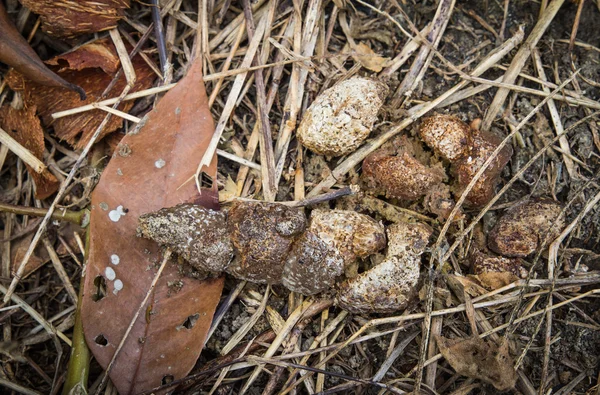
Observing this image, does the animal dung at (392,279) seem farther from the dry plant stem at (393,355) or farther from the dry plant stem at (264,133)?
the dry plant stem at (264,133)

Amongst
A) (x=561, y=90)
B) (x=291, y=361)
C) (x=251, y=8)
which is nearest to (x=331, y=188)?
(x=291, y=361)

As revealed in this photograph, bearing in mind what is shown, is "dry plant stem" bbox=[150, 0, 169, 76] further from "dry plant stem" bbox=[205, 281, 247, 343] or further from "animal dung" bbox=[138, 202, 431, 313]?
"dry plant stem" bbox=[205, 281, 247, 343]

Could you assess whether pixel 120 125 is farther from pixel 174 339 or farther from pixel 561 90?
pixel 561 90

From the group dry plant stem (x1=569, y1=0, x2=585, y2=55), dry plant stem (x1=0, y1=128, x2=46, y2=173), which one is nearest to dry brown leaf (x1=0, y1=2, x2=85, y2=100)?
dry plant stem (x1=0, y1=128, x2=46, y2=173)

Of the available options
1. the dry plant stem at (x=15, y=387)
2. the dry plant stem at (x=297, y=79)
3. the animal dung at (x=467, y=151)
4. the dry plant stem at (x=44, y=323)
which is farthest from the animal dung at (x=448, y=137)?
the dry plant stem at (x=15, y=387)

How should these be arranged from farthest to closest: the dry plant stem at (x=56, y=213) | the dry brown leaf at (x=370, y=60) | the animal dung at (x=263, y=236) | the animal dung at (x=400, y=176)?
the dry brown leaf at (x=370, y=60) < the dry plant stem at (x=56, y=213) < the animal dung at (x=400, y=176) < the animal dung at (x=263, y=236)

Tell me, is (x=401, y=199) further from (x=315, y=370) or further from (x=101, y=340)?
(x=101, y=340)
